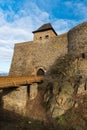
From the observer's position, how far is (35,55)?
2212 centimetres

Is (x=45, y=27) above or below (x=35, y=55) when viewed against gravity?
above

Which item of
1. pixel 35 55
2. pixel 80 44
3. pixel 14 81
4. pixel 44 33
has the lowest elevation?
pixel 14 81

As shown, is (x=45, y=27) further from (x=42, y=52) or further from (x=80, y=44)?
(x=80, y=44)

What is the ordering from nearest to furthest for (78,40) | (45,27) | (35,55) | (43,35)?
(78,40) → (35,55) → (43,35) → (45,27)

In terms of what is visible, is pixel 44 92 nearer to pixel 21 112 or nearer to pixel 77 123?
pixel 21 112

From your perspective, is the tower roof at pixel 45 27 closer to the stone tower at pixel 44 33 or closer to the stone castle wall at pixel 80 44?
the stone tower at pixel 44 33

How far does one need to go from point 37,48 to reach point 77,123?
43.7ft

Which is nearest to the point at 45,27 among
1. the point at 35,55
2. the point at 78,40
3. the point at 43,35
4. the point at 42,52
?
the point at 43,35

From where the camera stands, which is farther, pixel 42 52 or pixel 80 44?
pixel 42 52

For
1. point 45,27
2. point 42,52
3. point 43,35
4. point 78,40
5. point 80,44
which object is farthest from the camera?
point 45,27

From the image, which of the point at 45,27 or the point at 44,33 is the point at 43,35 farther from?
the point at 45,27

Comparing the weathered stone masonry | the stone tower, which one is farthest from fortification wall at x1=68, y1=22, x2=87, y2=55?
the stone tower

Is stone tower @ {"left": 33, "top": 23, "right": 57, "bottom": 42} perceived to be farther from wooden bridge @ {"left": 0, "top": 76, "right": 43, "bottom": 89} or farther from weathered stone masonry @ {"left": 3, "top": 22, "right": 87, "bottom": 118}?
wooden bridge @ {"left": 0, "top": 76, "right": 43, "bottom": 89}

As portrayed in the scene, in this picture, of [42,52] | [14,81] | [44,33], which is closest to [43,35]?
[44,33]
